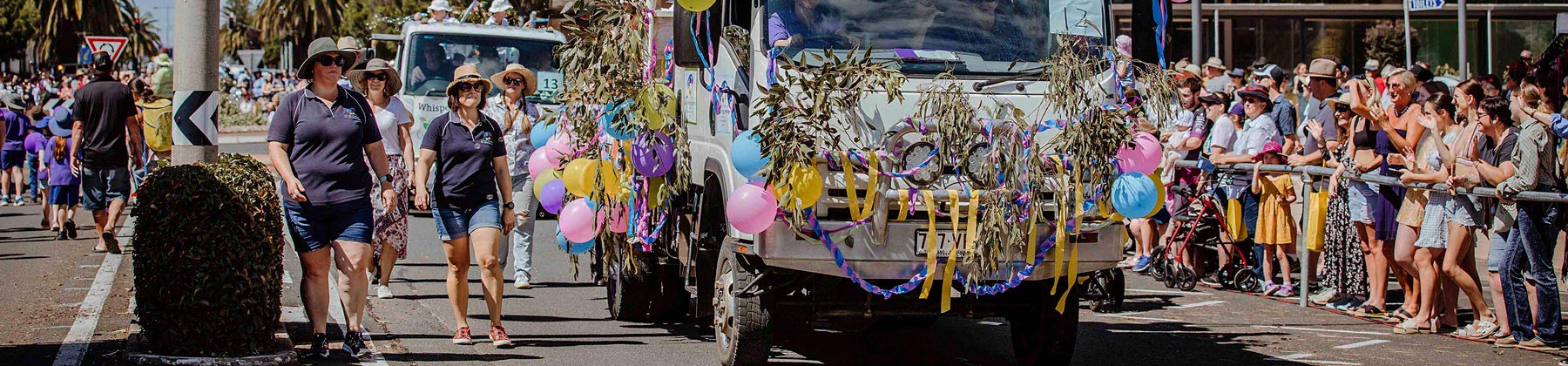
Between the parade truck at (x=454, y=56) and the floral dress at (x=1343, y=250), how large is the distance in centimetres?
952

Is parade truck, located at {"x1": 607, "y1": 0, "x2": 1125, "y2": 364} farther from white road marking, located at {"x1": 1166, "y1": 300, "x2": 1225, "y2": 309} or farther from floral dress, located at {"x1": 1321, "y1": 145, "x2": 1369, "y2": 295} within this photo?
floral dress, located at {"x1": 1321, "y1": 145, "x2": 1369, "y2": 295}

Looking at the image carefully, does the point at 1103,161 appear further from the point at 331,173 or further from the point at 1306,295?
the point at 1306,295

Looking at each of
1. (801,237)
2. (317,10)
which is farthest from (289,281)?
(317,10)

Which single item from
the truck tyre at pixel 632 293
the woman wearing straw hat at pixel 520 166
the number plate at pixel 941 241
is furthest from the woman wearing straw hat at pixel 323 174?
the woman wearing straw hat at pixel 520 166

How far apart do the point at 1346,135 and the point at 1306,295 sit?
1447mm

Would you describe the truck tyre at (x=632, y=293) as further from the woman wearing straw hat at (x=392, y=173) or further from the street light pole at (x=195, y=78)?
the street light pole at (x=195, y=78)

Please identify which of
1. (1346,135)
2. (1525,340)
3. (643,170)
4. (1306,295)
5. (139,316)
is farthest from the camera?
(1346,135)

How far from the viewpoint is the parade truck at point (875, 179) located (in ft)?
21.8

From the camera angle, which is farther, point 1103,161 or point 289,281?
point 289,281

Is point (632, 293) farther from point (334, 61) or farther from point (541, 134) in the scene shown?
point (334, 61)

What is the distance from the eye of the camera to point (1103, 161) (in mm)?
6742

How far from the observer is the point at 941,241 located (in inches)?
263

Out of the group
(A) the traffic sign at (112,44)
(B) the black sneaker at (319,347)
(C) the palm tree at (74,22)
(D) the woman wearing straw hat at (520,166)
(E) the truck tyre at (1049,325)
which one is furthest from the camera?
(C) the palm tree at (74,22)

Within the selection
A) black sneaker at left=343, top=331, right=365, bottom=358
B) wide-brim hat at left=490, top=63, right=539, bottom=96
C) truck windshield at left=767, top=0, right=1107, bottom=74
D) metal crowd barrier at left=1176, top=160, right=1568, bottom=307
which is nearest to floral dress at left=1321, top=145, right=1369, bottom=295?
metal crowd barrier at left=1176, top=160, right=1568, bottom=307
